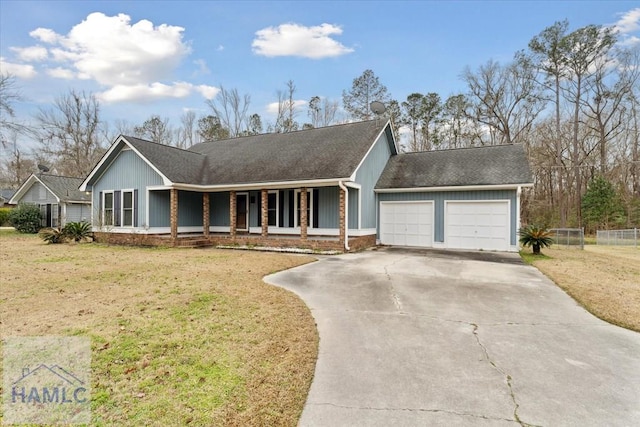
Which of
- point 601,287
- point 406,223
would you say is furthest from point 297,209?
point 601,287

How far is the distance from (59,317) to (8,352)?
46.9 inches

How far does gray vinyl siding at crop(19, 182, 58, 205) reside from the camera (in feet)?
79.3

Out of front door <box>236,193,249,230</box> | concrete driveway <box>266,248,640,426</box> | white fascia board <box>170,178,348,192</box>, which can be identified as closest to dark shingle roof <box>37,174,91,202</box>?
white fascia board <box>170,178,348,192</box>

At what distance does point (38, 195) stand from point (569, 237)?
34904mm

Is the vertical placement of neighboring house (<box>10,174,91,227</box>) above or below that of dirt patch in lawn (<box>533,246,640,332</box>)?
above

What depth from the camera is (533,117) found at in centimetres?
2891

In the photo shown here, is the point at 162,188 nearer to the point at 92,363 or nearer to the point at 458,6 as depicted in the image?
the point at 92,363

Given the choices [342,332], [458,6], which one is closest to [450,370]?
[342,332]

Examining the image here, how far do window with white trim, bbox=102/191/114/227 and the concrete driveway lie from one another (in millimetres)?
13515

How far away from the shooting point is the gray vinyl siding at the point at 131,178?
15445mm

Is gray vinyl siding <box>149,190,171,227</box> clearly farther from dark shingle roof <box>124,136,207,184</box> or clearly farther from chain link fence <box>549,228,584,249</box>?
chain link fence <box>549,228,584,249</box>

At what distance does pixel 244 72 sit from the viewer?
24.8 metres

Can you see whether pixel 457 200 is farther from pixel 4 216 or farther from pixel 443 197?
pixel 4 216

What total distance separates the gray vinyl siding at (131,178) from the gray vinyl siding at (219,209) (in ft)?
7.91
